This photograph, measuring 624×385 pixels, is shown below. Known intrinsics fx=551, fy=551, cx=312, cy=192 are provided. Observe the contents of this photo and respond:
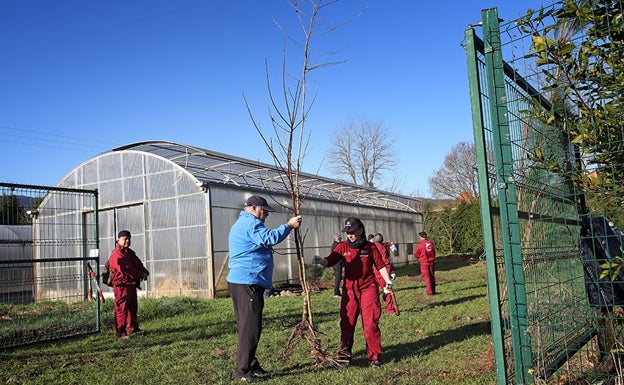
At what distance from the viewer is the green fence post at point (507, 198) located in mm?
3795

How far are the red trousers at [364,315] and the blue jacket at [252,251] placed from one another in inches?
43.4

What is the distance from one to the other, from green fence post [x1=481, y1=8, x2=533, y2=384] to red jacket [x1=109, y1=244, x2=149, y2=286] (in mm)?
7098

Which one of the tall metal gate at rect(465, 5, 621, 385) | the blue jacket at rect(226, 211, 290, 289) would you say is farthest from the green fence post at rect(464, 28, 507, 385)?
the blue jacket at rect(226, 211, 290, 289)

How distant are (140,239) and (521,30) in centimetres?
1520

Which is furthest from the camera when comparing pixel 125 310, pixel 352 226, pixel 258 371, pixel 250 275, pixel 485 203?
pixel 125 310

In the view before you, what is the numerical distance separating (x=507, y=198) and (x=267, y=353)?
445cm

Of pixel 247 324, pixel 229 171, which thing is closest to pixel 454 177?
pixel 229 171

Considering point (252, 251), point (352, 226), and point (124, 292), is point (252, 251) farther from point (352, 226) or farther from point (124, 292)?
point (124, 292)

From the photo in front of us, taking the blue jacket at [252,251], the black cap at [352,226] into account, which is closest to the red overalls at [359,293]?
the black cap at [352,226]

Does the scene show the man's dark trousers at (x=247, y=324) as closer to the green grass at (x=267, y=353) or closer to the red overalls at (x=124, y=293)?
the green grass at (x=267, y=353)

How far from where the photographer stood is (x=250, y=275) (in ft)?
19.0

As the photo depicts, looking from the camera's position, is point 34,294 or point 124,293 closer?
point 124,293

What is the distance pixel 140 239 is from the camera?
17.2m

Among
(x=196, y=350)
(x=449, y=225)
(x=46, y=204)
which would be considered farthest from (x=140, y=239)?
(x=449, y=225)
